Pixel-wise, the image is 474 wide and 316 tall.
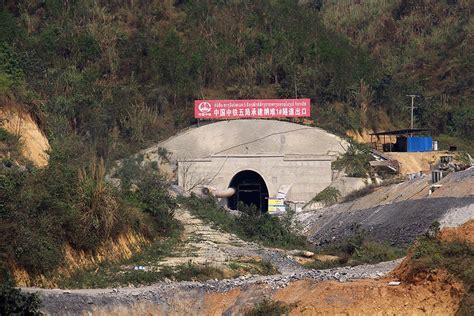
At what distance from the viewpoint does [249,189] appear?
6894 cm

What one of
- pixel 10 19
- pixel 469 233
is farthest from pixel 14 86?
pixel 10 19

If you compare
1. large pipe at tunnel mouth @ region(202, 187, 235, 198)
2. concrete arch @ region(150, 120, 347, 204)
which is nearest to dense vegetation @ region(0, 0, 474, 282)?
concrete arch @ region(150, 120, 347, 204)

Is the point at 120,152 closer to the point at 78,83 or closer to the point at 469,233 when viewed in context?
the point at 78,83

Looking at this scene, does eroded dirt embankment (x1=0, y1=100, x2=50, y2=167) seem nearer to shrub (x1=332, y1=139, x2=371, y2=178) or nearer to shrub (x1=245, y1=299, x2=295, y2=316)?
shrub (x1=245, y1=299, x2=295, y2=316)

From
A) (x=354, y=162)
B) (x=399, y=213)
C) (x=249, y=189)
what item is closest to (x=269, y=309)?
(x=399, y=213)

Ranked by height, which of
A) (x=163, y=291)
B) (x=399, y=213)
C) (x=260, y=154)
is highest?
(x=260, y=154)

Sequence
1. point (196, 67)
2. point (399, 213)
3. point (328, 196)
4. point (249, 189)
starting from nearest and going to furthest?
point (399, 213) → point (328, 196) → point (249, 189) → point (196, 67)

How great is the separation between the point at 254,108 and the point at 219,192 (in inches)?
254

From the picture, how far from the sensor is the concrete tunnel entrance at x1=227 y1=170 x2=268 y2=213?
68.4m

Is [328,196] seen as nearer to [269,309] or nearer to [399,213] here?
[399,213]

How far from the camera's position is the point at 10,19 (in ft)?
241

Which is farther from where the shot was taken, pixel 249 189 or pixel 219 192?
pixel 249 189

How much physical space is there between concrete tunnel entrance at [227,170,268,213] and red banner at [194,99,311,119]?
11.5ft

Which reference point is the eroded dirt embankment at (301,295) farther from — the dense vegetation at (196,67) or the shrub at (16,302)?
the dense vegetation at (196,67)
